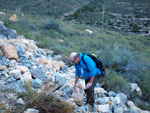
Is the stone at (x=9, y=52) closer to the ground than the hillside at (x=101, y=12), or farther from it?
closer to the ground

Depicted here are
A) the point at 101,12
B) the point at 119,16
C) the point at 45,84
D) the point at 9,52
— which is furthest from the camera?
the point at 101,12

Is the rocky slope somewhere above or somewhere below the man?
below

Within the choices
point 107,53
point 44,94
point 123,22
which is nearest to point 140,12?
point 123,22

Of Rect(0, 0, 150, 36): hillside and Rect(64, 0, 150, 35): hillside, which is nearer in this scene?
Rect(64, 0, 150, 35): hillside

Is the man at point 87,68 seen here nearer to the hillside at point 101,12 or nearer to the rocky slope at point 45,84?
the rocky slope at point 45,84

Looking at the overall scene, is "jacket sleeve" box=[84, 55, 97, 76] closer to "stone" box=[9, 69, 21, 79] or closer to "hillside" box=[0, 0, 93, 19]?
"stone" box=[9, 69, 21, 79]

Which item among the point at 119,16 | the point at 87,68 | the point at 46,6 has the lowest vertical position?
the point at 87,68

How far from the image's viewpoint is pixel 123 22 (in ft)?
82.7

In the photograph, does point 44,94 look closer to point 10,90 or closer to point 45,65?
point 10,90

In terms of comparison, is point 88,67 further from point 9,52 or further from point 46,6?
point 46,6

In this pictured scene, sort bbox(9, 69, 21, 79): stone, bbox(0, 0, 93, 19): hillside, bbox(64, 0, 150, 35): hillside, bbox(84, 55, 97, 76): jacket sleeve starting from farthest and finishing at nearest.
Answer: bbox(0, 0, 93, 19): hillside, bbox(64, 0, 150, 35): hillside, bbox(9, 69, 21, 79): stone, bbox(84, 55, 97, 76): jacket sleeve

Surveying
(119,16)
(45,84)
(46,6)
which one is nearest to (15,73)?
(45,84)

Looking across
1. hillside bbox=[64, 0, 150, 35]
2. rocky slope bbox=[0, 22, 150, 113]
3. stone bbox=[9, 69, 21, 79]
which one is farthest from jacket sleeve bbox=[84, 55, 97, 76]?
hillside bbox=[64, 0, 150, 35]

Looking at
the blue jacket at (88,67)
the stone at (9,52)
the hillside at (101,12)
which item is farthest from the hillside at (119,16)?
the blue jacket at (88,67)
